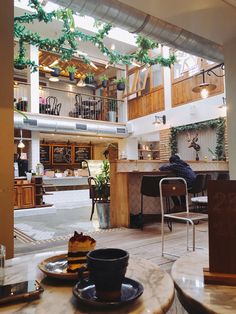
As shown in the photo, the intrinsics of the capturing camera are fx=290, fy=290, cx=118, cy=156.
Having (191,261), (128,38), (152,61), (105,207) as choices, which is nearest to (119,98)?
(128,38)

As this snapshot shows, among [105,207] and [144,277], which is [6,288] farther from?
[105,207]

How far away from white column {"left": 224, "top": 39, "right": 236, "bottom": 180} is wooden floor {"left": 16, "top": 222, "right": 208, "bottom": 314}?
3.76 feet

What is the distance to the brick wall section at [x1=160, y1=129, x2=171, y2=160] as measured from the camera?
10.3 meters

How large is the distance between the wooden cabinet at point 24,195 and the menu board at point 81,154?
7.37m

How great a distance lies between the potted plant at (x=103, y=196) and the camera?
16.4 ft

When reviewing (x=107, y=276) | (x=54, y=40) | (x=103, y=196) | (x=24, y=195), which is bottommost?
(x=24, y=195)

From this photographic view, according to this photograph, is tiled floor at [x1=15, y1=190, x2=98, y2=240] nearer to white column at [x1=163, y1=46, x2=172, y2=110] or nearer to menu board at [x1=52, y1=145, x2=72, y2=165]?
white column at [x1=163, y1=46, x2=172, y2=110]

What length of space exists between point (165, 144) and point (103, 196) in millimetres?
5741

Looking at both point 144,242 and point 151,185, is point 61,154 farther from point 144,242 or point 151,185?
point 144,242

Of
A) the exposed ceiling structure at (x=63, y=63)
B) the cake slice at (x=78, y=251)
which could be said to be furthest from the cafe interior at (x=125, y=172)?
the exposed ceiling structure at (x=63, y=63)

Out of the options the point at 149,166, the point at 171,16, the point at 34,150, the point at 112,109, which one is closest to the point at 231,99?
the point at 171,16

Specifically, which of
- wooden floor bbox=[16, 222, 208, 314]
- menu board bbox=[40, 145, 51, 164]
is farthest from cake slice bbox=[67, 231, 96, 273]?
menu board bbox=[40, 145, 51, 164]

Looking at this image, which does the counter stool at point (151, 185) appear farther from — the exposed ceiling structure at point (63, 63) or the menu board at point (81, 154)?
the menu board at point (81, 154)

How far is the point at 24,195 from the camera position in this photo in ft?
23.9
